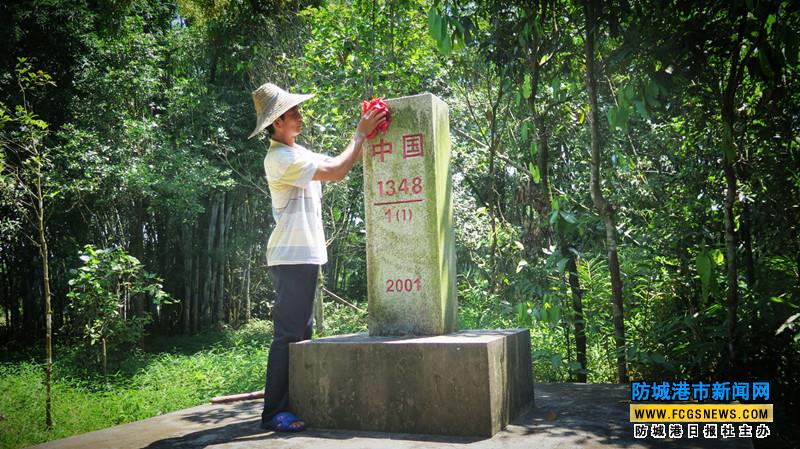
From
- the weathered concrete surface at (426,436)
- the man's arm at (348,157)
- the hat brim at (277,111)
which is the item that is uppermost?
the hat brim at (277,111)

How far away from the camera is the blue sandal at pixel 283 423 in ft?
9.76

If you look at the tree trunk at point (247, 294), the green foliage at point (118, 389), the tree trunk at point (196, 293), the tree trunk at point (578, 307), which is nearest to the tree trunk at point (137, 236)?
the tree trunk at point (196, 293)

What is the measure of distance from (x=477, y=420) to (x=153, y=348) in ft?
30.9

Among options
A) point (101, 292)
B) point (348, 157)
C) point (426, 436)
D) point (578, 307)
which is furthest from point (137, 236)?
point (426, 436)

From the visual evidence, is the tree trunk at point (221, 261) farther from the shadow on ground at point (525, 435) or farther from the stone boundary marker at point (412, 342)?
the stone boundary marker at point (412, 342)

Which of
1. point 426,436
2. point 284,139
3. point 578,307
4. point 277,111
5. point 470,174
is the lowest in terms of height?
point 426,436

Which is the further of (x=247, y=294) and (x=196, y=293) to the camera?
(x=247, y=294)

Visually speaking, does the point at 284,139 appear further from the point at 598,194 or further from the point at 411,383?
the point at 598,194

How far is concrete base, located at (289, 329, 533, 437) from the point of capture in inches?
107

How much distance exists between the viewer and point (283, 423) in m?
2.99

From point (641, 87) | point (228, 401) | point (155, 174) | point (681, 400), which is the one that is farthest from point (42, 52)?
point (681, 400)

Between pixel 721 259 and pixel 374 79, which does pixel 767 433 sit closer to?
pixel 721 259

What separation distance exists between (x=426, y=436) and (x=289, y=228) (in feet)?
4.12

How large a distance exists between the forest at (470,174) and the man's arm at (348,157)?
2.38 ft
